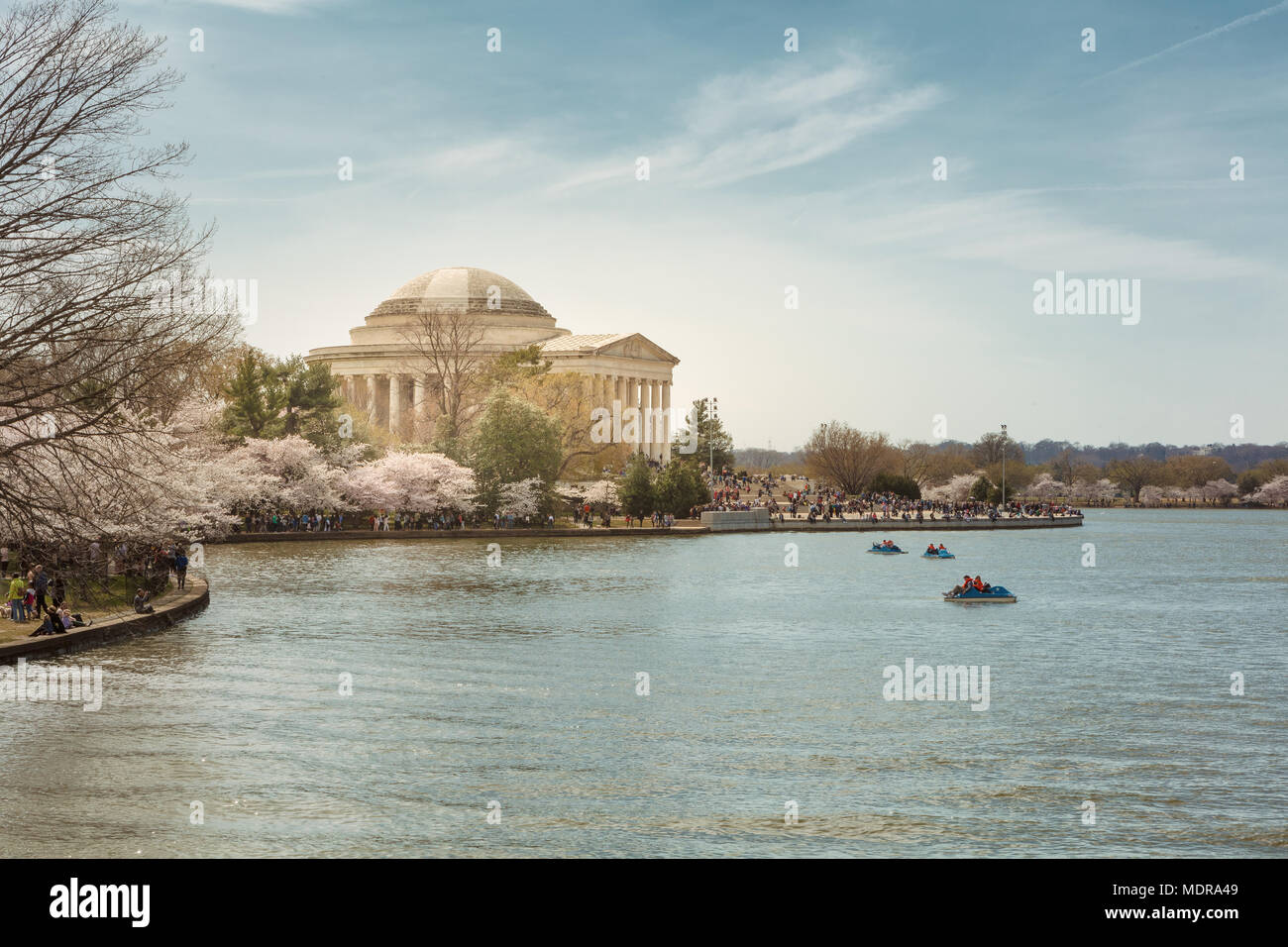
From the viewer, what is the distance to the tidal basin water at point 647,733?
17.2 meters

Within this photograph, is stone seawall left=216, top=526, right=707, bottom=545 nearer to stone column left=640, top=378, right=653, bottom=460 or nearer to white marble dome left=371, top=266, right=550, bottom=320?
stone column left=640, top=378, right=653, bottom=460

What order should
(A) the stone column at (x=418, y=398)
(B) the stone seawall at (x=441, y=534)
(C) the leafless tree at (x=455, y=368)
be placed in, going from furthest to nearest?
(A) the stone column at (x=418, y=398) < (C) the leafless tree at (x=455, y=368) < (B) the stone seawall at (x=441, y=534)

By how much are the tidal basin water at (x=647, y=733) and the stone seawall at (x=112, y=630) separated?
2.58ft

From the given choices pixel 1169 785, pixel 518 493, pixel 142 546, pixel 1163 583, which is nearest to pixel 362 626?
pixel 142 546

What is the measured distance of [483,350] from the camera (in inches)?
5094

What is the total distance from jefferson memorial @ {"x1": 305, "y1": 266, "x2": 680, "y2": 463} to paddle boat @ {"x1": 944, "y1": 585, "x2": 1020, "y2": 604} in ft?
266

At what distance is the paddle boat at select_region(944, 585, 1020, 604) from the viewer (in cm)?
5056

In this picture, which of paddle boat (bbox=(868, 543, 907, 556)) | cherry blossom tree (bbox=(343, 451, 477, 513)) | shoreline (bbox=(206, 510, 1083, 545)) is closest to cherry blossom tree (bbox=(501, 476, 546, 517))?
shoreline (bbox=(206, 510, 1083, 545))

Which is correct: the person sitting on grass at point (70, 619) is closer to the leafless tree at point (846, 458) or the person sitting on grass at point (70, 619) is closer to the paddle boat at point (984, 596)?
the paddle boat at point (984, 596)

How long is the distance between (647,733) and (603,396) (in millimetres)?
110858

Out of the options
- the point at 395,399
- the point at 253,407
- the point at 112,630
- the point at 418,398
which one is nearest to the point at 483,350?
the point at 418,398

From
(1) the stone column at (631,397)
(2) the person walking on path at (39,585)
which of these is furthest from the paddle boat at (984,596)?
(1) the stone column at (631,397)

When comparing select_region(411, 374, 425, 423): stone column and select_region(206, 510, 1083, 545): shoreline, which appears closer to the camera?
select_region(206, 510, 1083, 545): shoreline

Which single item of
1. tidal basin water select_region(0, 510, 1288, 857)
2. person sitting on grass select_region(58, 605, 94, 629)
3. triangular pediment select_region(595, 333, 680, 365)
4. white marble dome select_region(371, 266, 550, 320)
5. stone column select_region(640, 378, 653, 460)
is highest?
white marble dome select_region(371, 266, 550, 320)
